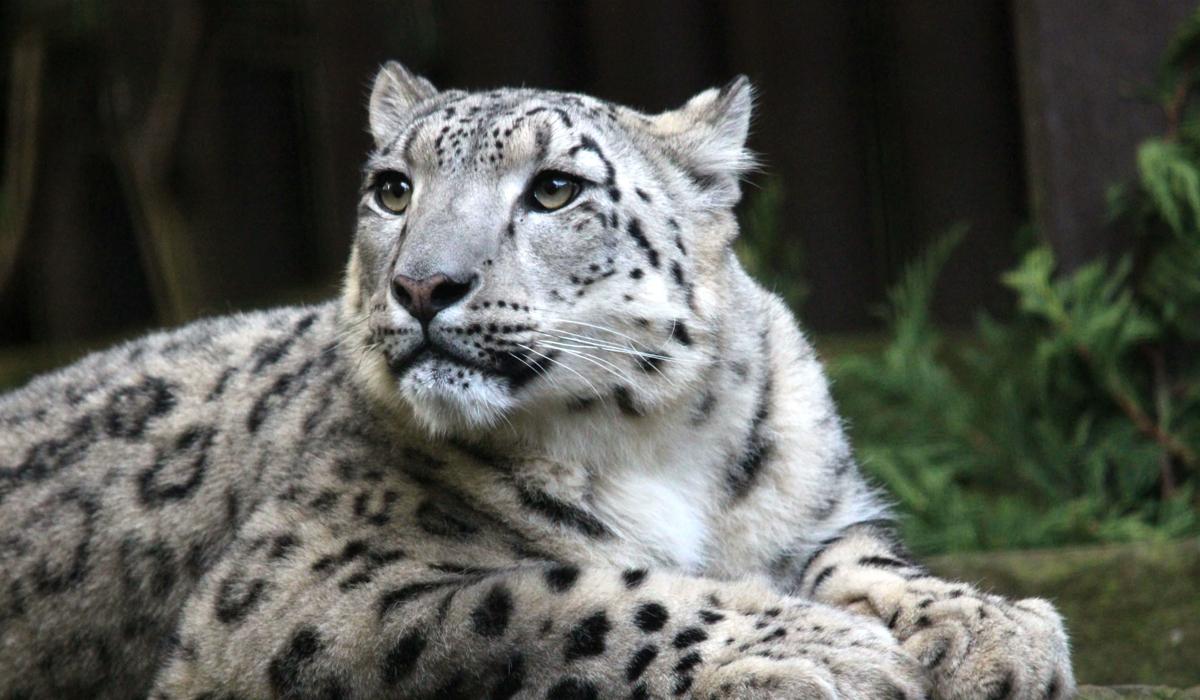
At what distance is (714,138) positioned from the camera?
4.36 metres

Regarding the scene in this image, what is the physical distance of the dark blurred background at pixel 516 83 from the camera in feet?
21.3

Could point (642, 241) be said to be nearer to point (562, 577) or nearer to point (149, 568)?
point (562, 577)

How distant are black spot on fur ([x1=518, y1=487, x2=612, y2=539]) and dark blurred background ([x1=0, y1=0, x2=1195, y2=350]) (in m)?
3.63

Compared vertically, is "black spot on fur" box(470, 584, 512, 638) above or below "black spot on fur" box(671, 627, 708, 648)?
above

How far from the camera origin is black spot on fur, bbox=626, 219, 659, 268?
12.7 ft

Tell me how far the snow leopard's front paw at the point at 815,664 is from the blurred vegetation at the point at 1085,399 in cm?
258

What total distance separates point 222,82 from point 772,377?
7714 mm

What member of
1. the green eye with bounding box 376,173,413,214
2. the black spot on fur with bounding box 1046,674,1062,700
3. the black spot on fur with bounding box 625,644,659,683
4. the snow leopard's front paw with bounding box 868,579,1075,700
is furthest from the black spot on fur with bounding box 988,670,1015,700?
the green eye with bounding box 376,173,413,214

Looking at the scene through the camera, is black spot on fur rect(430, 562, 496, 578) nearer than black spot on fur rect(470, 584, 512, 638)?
No

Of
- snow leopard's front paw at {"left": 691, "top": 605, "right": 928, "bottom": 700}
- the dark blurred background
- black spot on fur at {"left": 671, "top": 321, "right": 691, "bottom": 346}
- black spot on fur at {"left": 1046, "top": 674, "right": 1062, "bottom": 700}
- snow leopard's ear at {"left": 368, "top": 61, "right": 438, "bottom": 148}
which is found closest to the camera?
snow leopard's front paw at {"left": 691, "top": 605, "right": 928, "bottom": 700}

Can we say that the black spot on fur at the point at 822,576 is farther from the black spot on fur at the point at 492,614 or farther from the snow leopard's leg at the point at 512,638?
the black spot on fur at the point at 492,614

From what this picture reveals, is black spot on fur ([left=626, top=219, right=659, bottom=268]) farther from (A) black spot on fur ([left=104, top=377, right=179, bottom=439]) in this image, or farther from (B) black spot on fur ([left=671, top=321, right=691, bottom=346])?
(A) black spot on fur ([left=104, top=377, right=179, bottom=439])

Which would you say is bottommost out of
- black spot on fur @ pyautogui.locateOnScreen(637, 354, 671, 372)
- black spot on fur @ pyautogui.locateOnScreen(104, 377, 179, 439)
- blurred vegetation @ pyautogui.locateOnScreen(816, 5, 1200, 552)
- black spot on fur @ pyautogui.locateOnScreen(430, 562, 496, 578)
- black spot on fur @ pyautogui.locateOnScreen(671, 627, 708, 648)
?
blurred vegetation @ pyautogui.locateOnScreen(816, 5, 1200, 552)

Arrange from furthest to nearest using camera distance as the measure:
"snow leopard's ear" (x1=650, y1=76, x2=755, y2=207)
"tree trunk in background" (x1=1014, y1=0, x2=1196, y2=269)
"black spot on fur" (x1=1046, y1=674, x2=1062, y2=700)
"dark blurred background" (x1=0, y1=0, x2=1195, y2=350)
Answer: "dark blurred background" (x1=0, y1=0, x2=1195, y2=350)
"tree trunk in background" (x1=1014, y1=0, x2=1196, y2=269)
"snow leopard's ear" (x1=650, y1=76, x2=755, y2=207)
"black spot on fur" (x1=1046, y1=674, x2=1062, y2=700)
